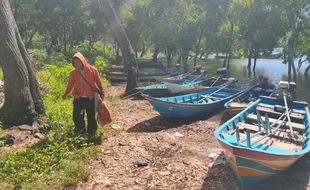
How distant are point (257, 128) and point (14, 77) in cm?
668

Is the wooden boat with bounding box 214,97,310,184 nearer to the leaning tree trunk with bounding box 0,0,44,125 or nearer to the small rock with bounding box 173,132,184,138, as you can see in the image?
the small rock with bounding box 173,132,184,138

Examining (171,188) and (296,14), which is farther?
(296,14)

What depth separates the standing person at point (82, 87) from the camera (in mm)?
7368

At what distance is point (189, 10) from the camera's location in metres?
31.7

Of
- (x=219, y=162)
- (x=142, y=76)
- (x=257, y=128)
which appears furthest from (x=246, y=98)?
(x=142, y=76)

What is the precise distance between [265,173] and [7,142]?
6.01 m

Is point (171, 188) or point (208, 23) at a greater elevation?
point (208, 23)

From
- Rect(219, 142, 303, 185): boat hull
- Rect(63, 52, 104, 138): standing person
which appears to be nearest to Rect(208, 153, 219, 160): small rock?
Rect(219, 142, 303, 185): boat hull

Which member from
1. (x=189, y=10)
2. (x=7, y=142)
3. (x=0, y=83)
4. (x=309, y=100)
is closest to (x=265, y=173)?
(x=7, y=142)

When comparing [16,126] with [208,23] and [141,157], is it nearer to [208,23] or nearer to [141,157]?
[141,157]

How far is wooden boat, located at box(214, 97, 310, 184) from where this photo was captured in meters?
5.91

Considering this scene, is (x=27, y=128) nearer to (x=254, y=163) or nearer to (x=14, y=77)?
(x=14, y=77)

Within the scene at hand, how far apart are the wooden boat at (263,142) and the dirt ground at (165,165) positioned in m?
0.60

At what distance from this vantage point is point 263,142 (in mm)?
7176
